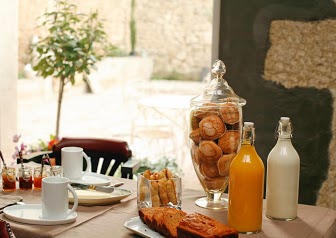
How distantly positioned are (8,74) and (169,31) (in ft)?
21.6

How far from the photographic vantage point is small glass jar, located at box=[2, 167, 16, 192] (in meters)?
1.99

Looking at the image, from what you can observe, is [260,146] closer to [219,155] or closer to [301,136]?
[301,136]

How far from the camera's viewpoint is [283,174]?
1.71 metres

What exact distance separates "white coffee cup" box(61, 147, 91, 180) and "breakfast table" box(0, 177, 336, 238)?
0.16m

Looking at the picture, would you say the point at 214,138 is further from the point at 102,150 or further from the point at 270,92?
the point at 270,92

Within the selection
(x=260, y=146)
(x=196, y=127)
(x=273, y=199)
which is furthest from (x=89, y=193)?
(x=260, y=146)

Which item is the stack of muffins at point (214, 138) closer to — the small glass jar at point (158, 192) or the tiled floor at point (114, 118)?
the small glass jar at point (158, 192)

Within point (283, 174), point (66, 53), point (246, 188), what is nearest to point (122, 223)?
point (246, 188)

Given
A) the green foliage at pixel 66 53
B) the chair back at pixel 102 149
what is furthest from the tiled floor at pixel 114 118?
the chair back at pixel 102 149

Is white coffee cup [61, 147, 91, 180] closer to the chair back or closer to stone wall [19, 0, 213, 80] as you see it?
the chair back

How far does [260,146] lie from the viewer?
292cm

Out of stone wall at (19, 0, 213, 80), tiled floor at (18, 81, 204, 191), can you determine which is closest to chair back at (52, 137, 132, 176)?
tiled floor at (18, 81, 204, 191)

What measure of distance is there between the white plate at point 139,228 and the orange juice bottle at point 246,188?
214 mm

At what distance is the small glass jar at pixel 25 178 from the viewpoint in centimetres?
200
